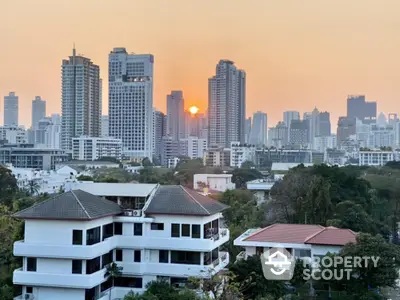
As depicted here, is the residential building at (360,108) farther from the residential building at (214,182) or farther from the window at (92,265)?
the window at (92,265)

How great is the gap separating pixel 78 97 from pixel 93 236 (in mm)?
62603

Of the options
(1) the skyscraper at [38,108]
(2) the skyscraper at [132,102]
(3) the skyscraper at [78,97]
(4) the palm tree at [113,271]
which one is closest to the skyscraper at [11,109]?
(1) the skyscraper at [38,108]

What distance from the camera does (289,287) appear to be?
44.5 feet

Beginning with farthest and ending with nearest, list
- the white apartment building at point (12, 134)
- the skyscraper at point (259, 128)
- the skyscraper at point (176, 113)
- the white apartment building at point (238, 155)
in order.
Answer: the skyscraper at point (259, 128)
the skyscraper at point (176, 113)
the white apartment building at point (12, 134)
the white apartment building at point (238, 155)

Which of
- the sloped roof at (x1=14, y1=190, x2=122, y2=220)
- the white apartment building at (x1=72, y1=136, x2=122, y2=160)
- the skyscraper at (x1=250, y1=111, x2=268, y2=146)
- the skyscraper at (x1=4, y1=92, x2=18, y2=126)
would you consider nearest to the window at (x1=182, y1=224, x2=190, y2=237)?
the sloped roof at (x1=14, y1=190, x2=122, y2=220)

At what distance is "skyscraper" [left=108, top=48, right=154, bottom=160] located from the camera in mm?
73375

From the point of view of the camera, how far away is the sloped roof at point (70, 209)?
37.7 feet

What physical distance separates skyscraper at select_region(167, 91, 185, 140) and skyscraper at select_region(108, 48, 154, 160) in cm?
3042

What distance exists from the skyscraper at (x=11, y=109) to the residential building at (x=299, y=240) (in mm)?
108330

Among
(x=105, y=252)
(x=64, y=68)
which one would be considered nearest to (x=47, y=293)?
(x=105, y=252)

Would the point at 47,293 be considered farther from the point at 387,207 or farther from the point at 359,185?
the point at 387,207

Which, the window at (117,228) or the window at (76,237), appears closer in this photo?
the window at (76,237)

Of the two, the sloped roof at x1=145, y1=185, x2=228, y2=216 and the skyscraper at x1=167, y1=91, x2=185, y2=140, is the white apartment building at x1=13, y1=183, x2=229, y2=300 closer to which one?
the sloped roof at x1=145, y1=185, x2=228, y2=216

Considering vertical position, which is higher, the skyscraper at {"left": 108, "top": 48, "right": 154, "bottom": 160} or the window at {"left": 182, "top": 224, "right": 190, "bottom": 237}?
the skyscraper at {"left": 108, "top": 48, "right": 154, "bottom": 160}
